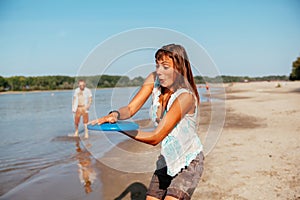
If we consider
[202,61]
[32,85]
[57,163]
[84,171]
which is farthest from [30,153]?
[32,85]

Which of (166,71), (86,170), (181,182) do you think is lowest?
(86,170)

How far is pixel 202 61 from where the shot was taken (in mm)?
2945

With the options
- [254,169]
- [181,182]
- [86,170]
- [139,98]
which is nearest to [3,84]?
[86,170]

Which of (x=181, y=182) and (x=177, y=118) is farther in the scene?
(x=181, y=182)

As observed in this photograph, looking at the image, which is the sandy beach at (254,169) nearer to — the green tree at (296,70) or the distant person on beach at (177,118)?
the distant person on beach at (177,118)

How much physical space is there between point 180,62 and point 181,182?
3.71 feet

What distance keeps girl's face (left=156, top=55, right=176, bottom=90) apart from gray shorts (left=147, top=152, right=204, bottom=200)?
2.61 ft

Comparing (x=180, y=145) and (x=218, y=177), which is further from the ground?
(x=180, y=145)

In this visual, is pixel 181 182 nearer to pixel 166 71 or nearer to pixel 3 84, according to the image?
pixel 166 71

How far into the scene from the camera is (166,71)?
2.50m

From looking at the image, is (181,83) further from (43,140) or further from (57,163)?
(43,140)

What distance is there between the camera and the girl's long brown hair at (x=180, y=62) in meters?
2.45

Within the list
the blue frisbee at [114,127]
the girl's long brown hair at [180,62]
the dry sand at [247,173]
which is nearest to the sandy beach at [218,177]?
the dry sand at [247,173]

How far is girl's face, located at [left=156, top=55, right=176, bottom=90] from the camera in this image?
8.10 feet
